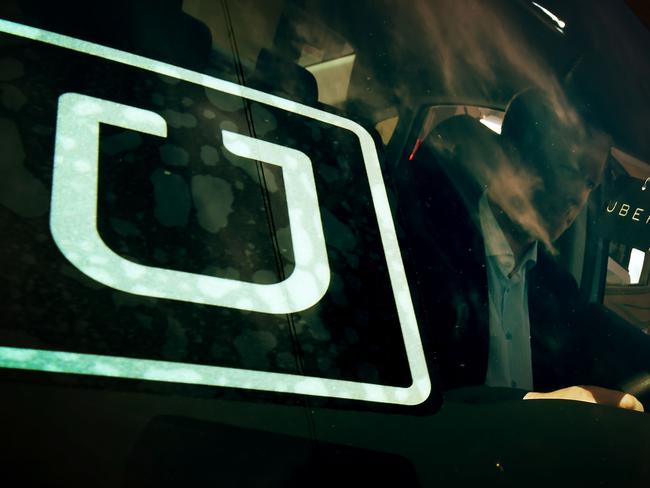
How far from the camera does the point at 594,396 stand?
23.6 inches

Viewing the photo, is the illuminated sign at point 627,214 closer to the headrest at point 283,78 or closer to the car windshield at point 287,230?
the car windshield at point 287,230

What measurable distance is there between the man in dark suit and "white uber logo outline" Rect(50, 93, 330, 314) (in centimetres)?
14

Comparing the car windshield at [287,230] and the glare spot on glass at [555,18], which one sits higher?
the glare spot on glass at [555,18]

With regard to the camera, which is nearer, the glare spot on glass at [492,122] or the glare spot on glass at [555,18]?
the glare spot on glass at [492,122]

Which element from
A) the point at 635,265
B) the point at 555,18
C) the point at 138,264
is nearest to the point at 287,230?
the point at 138,264

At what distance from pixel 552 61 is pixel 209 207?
2.67 feet

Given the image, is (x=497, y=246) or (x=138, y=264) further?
(x=497, y=246)

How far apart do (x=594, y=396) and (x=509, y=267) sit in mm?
205

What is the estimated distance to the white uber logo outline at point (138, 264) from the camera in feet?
1.35

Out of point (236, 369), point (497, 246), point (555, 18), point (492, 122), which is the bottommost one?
point (236, 369)

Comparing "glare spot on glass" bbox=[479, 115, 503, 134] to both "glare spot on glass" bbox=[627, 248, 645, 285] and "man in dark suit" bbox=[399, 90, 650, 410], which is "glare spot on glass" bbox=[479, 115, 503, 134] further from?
"glare spot on glass" bbox=[627, 248, 645, 285]

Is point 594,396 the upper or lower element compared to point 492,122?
lower

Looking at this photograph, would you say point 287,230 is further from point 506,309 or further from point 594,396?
point 594,396

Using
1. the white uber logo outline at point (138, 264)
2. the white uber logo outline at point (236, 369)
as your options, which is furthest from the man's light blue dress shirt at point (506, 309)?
the white uber logo outline at point (138, 264)
